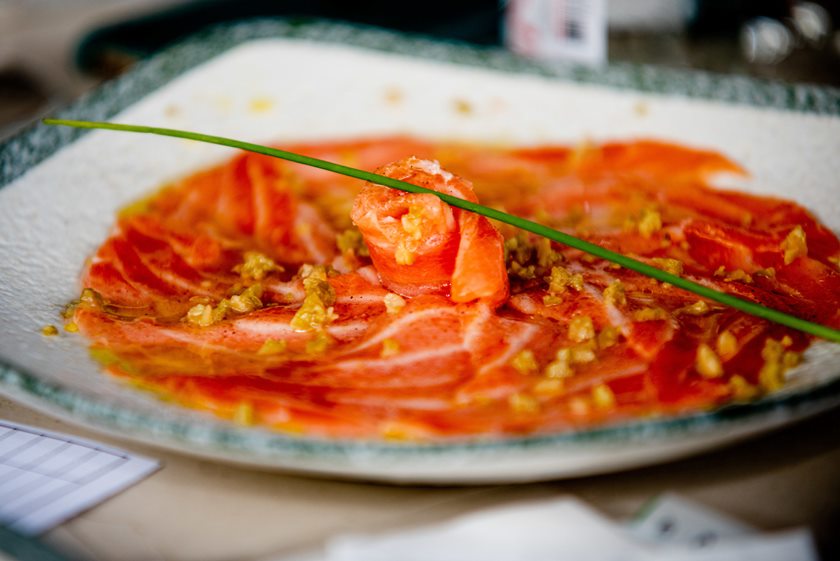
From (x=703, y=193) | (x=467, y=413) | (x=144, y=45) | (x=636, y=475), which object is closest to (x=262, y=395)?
(x=467, y=413)

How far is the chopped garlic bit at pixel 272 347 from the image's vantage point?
135 centimetres

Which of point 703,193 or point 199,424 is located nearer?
point 199,424

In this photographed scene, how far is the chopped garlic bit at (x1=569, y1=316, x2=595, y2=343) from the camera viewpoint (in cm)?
130

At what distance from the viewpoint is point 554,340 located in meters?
1.32

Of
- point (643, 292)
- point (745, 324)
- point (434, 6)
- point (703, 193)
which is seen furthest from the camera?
point (434, 6)

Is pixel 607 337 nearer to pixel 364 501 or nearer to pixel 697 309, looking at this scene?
pixel 697 309

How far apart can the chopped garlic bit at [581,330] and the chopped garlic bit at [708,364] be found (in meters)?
0.16

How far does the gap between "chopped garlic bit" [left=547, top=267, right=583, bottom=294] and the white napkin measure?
19.1 inches

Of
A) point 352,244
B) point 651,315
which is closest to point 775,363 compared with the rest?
point 651,315

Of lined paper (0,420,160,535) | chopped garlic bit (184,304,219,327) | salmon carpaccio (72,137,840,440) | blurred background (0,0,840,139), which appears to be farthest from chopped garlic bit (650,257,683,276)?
blurred background (0,0,840,139)

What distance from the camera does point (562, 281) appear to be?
4.70 ft

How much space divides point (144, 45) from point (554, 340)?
1.97 meters

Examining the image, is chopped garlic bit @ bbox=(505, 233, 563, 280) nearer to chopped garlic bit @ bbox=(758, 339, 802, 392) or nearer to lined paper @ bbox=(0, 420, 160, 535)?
chopped garlic bit @ bbox=(758, 339, 802, 392)

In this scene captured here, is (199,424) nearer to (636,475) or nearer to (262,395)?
(262,395)
